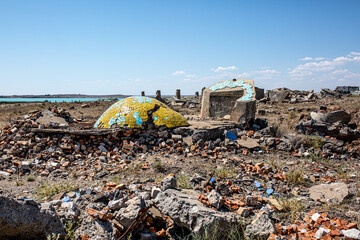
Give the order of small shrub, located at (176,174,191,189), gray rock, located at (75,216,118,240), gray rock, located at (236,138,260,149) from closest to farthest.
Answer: gray rock, located at (75,216,118,240), small shrub, located at (176,174,191,189), gray rock, located at (236,138,260,149)

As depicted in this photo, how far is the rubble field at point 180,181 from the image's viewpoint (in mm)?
2299

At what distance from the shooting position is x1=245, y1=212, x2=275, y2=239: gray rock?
236 centimetres

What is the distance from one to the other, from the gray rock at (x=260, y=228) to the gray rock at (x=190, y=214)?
15cm

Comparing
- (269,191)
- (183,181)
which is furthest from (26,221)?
(269,191)

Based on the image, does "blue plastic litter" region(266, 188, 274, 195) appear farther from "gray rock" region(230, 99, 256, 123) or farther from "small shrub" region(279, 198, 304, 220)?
"gray rock" region(230, 99, 256, 123)

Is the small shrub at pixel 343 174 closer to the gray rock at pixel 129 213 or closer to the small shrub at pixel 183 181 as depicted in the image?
the small shrub at pixel 183 181

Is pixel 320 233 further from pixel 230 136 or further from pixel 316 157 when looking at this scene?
pixel 230 136

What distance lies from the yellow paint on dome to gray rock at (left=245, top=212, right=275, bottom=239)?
3.58m

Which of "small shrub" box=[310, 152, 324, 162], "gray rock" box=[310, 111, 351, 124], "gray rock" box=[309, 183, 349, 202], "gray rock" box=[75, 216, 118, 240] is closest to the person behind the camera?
"gray rock" box=[75, 216, 118, 240]

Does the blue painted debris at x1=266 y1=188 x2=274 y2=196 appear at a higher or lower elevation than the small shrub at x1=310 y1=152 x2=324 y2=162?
lower

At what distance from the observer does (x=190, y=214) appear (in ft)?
7.74

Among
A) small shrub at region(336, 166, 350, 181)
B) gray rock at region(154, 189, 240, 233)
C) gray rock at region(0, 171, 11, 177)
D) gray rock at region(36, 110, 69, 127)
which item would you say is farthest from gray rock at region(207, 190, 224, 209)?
gray rock at region(36, 110, 69, 127)

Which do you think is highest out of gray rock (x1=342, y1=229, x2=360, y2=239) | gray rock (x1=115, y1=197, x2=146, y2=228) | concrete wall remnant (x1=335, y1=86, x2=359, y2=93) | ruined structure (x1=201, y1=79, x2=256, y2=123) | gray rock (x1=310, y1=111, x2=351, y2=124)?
concrete wall remnant (x1=335, y1=86, x2=359, y2=93)

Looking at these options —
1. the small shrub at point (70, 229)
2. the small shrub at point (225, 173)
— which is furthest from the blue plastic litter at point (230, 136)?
the small shrub at point (70, 229)
